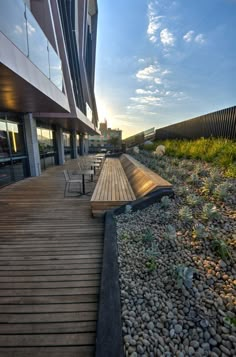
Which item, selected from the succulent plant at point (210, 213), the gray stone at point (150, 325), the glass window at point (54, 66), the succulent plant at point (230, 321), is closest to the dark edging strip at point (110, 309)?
the gray stone at point (150, 325)

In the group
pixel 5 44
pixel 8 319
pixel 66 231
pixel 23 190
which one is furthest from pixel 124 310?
pixel 23 190

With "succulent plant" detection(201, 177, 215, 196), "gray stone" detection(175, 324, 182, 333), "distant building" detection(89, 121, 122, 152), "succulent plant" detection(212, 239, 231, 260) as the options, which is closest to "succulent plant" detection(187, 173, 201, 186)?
"succulent plant" detection(201, 177, 215, 196)

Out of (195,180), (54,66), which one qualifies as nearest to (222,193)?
(195,180)

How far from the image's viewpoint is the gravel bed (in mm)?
1414

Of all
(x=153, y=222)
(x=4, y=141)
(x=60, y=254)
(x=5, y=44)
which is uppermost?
(x=5, y=44)

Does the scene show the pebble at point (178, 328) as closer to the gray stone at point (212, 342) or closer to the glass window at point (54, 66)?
the gray stone at point (212, 342)

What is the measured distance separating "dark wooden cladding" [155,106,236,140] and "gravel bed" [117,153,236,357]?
16.7 ft

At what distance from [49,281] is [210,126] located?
29.7ft

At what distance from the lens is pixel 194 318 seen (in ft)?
5.18

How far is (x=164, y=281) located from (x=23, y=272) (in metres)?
1.80

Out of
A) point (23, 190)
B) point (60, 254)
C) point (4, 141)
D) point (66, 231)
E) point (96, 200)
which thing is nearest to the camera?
point (60, 254)

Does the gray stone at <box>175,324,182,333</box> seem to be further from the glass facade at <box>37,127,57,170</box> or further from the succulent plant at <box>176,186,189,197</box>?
the glass facade at <box>37,127,57,170</box>

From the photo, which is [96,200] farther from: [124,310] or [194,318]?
[194,318]

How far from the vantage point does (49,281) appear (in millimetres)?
2201
